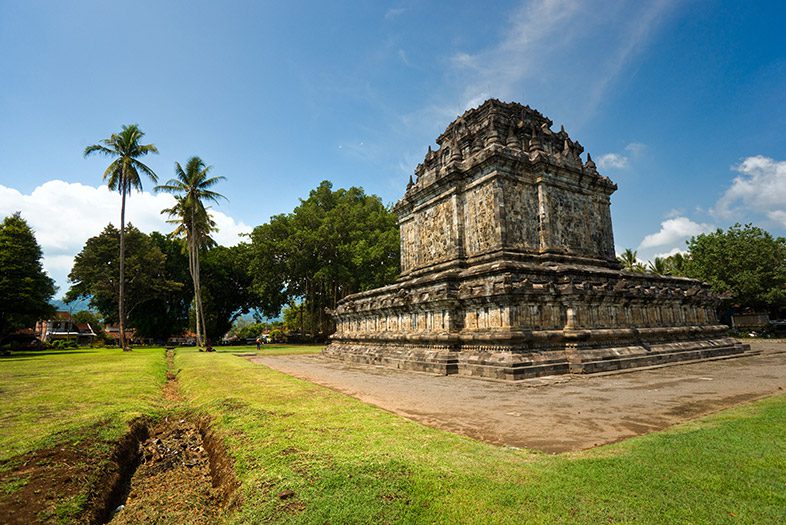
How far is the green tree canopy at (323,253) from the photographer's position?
117 ft

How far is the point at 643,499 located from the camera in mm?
3527

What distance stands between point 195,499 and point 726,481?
224 inches

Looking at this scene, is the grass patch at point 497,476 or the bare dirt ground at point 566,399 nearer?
the grass patch at point 497,476

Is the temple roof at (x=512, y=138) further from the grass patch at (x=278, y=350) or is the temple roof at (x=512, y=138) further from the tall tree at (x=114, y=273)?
the tall tree at (x=114, y=273)

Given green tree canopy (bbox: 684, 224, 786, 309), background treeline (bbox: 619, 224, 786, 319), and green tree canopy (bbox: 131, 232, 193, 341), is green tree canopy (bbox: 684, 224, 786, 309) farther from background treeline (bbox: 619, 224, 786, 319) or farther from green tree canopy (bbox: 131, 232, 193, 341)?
green tree canopy (bbox: 131, 232, 193, 341)

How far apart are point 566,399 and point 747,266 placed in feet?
110

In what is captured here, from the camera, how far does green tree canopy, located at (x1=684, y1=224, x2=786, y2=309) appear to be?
30.4 meters

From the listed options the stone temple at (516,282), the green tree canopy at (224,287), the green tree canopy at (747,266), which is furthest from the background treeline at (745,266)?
the green tree canopy at (224,287)

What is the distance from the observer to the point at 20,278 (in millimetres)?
30469

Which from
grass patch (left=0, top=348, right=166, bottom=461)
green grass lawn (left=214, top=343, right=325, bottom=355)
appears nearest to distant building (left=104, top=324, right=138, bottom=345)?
green grass lawn (left=214, top=343, right=325, bottom=355)

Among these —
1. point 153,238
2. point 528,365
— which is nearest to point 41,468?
point 528,365

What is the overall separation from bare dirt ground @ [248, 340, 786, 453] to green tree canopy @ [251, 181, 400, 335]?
2206 cm

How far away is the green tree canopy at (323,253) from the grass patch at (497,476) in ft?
95.6

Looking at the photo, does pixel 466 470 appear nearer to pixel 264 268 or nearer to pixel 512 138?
pixel 512 138
